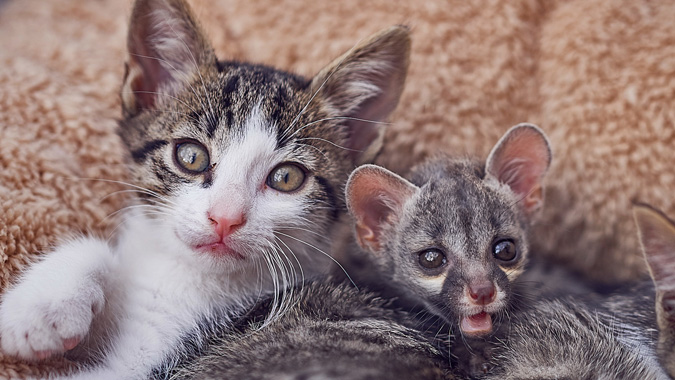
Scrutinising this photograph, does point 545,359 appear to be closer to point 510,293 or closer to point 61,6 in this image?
point 510,293

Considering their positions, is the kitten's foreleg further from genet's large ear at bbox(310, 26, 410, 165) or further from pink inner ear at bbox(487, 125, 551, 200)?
pink inner ear at bbox(487, 125, 551, 200)

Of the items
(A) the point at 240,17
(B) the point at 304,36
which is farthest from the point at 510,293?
(A) the point at 240,17

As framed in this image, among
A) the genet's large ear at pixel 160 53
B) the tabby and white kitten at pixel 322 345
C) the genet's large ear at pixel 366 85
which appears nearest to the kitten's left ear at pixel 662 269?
the tabby and white kitten at pixel 322 345

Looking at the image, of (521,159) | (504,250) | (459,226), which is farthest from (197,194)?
(521,159)

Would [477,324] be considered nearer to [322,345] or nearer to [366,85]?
[322,345]

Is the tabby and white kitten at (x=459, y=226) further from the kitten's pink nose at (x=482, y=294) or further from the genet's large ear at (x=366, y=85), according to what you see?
the genet's large ear at (x=366, y=85)
